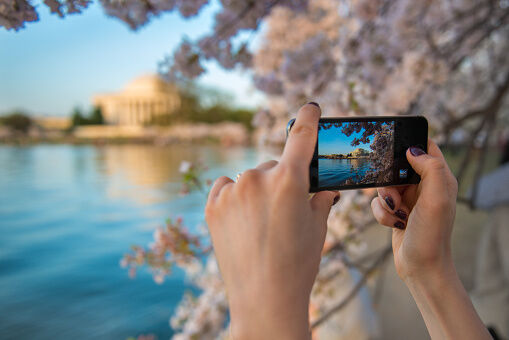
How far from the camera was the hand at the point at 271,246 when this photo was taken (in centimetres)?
32

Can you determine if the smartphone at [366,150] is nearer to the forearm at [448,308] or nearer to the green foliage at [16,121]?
the forearm at [448,308]

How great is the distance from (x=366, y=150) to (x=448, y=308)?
0.25 m

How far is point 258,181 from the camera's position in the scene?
0.33 m

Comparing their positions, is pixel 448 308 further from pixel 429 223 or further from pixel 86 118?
pixel 86 118

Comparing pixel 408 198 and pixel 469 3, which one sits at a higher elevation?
pixel 469 3

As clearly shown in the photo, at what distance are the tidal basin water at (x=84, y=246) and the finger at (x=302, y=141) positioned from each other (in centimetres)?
108

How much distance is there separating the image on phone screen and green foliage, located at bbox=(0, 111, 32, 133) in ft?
41.9

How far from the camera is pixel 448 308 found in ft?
1.39

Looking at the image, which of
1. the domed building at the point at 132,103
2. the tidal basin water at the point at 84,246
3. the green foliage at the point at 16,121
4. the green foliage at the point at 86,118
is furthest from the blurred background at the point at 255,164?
the domed building at the point at 132,103

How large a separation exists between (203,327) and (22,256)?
145 inches

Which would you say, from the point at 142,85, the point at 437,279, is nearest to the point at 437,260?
the point at 437,279

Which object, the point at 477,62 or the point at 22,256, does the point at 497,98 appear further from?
the point at 22,256

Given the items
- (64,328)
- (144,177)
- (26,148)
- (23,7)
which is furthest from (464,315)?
(26,148)

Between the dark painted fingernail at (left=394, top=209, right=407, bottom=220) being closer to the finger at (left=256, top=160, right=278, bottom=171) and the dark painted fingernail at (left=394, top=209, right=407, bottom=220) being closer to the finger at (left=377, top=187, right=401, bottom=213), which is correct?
the finger at (left=377, top=187, right=401, bottom=213)
